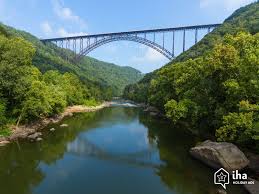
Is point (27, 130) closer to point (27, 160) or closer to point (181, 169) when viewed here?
point (27, 160)

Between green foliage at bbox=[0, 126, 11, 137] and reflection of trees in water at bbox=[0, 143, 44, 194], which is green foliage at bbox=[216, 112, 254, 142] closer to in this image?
reflection of trees in water at bbox=[0, 143, 44, 194]

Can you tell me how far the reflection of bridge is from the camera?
26.4m

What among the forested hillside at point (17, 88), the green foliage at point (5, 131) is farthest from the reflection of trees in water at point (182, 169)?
the green foliage at point (5, 131)

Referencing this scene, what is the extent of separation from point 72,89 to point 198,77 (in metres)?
40.2

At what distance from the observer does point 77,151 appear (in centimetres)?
2977

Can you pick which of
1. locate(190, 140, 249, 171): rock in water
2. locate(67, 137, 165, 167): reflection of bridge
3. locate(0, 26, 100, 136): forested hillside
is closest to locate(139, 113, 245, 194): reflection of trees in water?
locate(190, 140, 249, 171): rock in water

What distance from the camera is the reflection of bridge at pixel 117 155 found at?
26359 mm

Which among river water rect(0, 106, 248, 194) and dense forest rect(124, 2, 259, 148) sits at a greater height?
dense forest rect(124, 2, 259, 148)

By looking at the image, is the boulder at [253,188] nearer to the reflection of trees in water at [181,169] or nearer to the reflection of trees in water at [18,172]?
the reflection of trees in water at [181,169]

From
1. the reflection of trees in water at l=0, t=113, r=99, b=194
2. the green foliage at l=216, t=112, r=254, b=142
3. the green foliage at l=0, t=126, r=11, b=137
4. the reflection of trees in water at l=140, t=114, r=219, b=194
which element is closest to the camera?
the reflection of trees in water at l=0, t=113, r=99, b=194

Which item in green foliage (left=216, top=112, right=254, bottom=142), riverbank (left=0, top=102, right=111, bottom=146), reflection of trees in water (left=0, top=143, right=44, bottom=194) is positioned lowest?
reflection of trees in water (left=0, top=143, right=44, bottom=194)

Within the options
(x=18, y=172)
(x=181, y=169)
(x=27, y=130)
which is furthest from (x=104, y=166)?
(x=27, y=130)

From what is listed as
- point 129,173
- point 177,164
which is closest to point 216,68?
point 177,164

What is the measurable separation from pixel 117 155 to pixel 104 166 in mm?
3833
